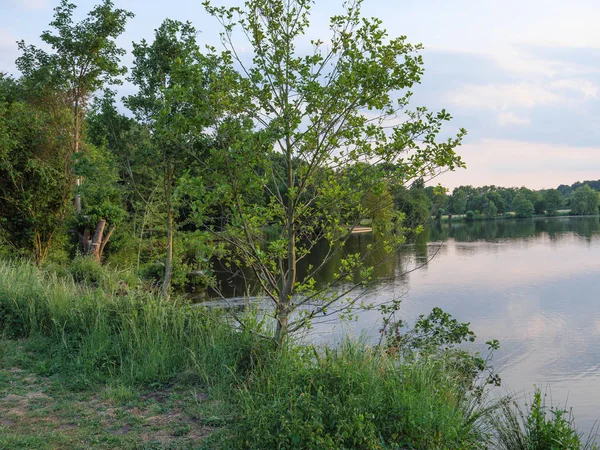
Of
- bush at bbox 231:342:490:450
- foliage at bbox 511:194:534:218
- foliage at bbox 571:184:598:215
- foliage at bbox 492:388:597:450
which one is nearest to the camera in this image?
bush at bbox 231:342:490:450

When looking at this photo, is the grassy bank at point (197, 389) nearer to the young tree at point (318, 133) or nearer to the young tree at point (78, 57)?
the young tree at point (318, 133)

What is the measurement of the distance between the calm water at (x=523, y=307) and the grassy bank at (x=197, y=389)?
5.51 ft

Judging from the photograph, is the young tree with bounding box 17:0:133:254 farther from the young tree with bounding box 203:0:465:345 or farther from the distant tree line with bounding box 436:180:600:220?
the distant tree line with bounding box 436:180:600:220

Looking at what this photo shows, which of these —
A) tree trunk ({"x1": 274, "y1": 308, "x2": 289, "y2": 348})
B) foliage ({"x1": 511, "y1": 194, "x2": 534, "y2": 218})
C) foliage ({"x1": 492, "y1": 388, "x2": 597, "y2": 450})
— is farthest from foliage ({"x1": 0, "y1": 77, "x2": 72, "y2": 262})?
foliage ({"x1": 511, "y1": 194, "x2": 534, "y2": 218})

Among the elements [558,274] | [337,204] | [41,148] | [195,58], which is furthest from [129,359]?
[558,274]

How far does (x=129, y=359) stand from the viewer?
5434mm

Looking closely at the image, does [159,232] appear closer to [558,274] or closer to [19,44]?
[19,44]

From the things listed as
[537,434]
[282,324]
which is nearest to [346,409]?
[282,324]

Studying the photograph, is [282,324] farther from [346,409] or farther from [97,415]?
[97,415]

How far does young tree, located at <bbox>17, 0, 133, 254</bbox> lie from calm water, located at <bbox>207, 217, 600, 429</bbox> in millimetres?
8685

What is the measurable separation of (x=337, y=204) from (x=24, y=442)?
10.3 ft

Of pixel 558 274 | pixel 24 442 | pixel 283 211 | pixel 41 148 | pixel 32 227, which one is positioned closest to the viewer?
pixel 24 442

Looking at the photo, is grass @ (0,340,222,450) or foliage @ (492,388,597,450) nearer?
grass @ (0,340,222,450)

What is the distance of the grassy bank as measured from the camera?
374 centimetres
